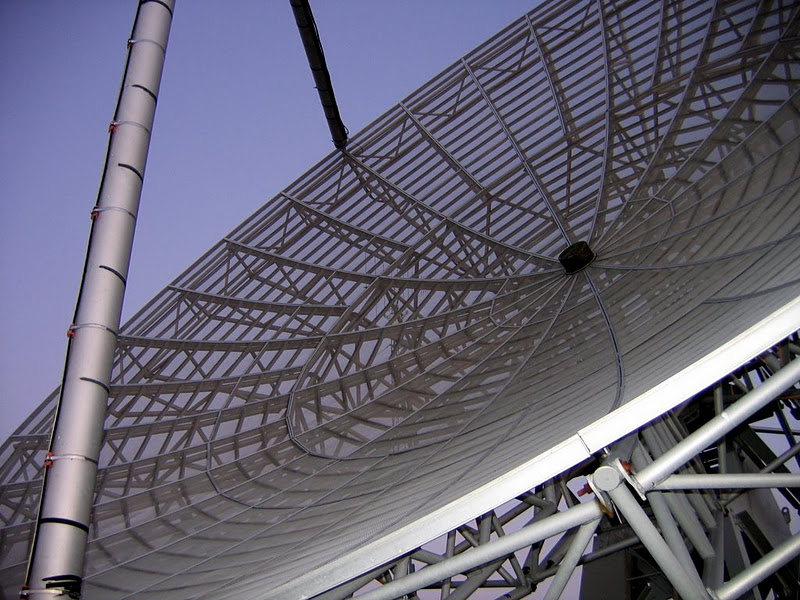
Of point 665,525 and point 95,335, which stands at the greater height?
point 95,335

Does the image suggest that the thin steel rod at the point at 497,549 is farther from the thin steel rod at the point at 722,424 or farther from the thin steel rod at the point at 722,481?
the thin steel rod at the point at 722,481

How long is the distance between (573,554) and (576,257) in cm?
946

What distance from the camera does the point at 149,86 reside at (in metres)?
12.1

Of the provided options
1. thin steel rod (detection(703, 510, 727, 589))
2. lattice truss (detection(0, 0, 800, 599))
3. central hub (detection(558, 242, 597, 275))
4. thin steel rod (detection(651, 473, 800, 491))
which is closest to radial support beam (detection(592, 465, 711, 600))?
thin steel rod (detection(651, 473, 800, 491))

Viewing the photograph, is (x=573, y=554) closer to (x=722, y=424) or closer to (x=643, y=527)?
(x=643, y=527)

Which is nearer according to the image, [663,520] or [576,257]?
[663,520]

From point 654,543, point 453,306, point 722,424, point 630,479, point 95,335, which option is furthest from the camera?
point 453,306

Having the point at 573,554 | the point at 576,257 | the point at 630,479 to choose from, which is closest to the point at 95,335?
the point at 573,554

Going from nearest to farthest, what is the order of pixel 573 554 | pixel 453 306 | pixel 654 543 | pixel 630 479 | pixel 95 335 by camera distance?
pixel 630 479, pixel 654 543, pixel 573 554, pixel 95 335, pixel 453 306

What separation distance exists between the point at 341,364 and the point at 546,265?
5362 mm

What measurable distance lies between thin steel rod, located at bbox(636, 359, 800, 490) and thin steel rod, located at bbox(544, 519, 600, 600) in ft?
2.80

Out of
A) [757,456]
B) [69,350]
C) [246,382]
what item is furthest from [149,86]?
[757,456]

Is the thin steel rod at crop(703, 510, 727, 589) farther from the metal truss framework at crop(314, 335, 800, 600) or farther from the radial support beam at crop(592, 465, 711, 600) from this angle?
the radial support beam at crop(592, 465, 711, 600)

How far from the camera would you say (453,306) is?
19109 millimetres
